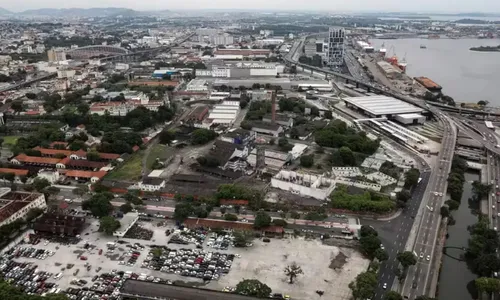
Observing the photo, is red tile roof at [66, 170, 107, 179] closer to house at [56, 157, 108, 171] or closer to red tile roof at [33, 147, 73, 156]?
house at [56, 157, 108, 171]

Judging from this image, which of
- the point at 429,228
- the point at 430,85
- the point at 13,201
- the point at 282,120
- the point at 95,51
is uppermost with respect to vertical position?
the point at 95,51

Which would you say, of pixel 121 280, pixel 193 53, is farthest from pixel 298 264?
pixel 193 53

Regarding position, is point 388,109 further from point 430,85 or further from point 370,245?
point 370,245

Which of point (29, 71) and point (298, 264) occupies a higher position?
point (29, 71)

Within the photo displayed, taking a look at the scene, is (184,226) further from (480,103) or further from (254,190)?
(480,103)

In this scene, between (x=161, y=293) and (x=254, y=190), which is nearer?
(x=161, y=293)

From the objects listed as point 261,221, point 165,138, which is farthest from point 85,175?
point 261,221

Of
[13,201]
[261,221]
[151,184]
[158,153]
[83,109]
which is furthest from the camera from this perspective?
[83,109]
